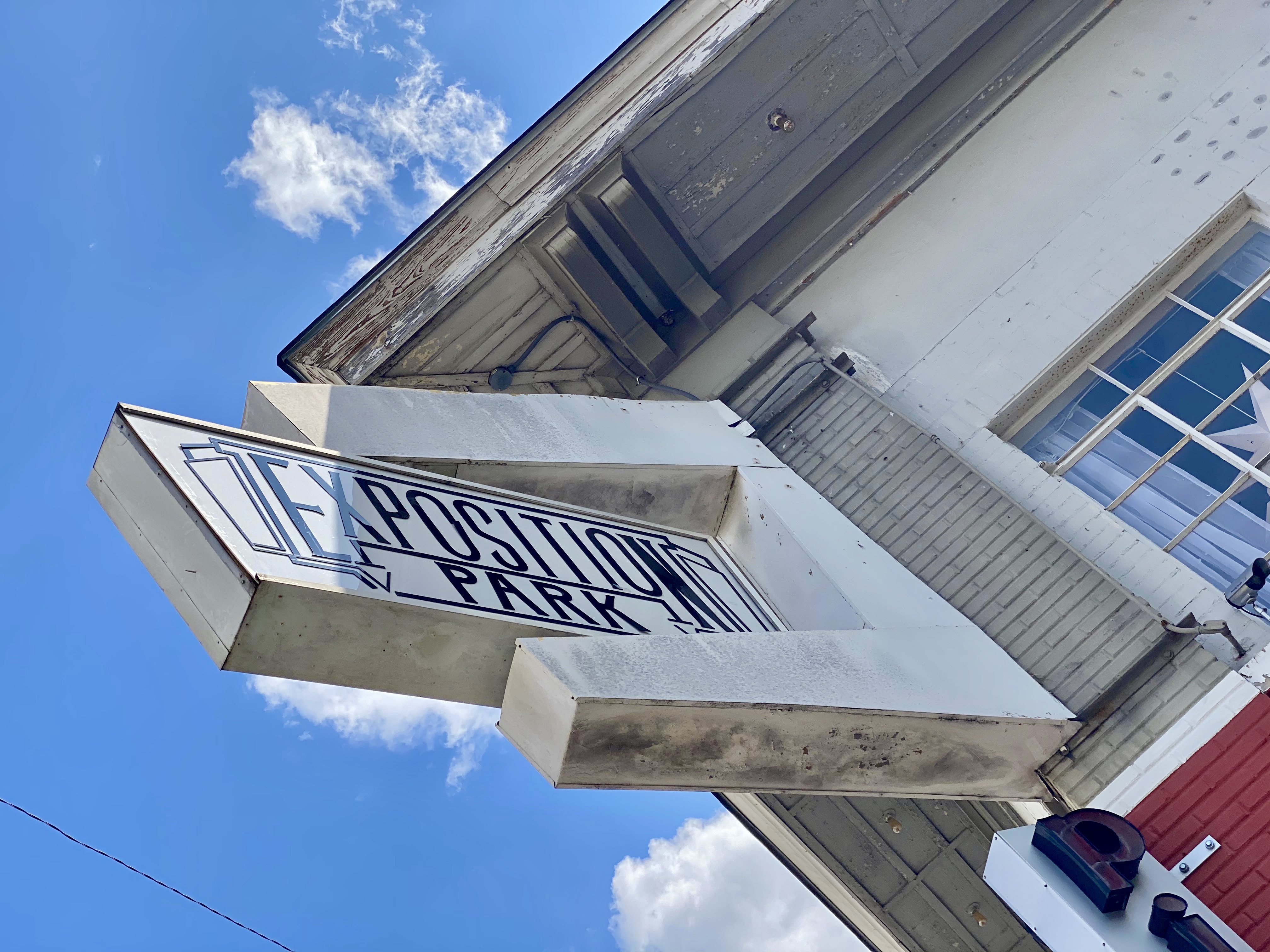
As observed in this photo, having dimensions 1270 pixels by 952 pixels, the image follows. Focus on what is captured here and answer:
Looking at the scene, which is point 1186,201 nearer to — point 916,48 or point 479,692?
point 916,48

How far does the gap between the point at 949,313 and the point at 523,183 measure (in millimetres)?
3061

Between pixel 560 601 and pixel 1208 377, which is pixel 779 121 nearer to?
pixel 1208 377

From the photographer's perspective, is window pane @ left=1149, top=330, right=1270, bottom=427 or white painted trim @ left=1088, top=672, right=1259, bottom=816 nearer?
white painted trim @ left=1088, top=672, right=1259, bottom=816

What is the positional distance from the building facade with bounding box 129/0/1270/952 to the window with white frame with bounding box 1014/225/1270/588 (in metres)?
0.02

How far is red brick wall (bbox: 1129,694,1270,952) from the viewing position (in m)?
4.43

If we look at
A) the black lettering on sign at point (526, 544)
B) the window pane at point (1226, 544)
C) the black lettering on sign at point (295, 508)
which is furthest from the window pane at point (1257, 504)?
the black lettering on sign at point (295, 508)

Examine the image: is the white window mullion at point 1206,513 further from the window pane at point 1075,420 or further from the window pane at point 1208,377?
the window pane at point 1075,420

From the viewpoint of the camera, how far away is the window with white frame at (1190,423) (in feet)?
18.7

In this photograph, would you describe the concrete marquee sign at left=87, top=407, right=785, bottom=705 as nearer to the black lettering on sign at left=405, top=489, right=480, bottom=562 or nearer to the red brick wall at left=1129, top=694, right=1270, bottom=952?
the black lettering on sign at left=405, top=489, right=480, bottom=562

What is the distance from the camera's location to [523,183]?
6.90m

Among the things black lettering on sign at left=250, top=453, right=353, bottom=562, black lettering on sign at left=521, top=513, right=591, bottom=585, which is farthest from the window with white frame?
black lettering on sign at left=250, top=453, right=353, bottom=562

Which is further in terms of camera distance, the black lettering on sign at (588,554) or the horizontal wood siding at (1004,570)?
the horizontal wood siding at (1004,570)

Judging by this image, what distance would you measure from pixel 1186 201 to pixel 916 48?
2272mm

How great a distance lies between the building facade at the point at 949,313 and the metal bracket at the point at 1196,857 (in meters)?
0.30
